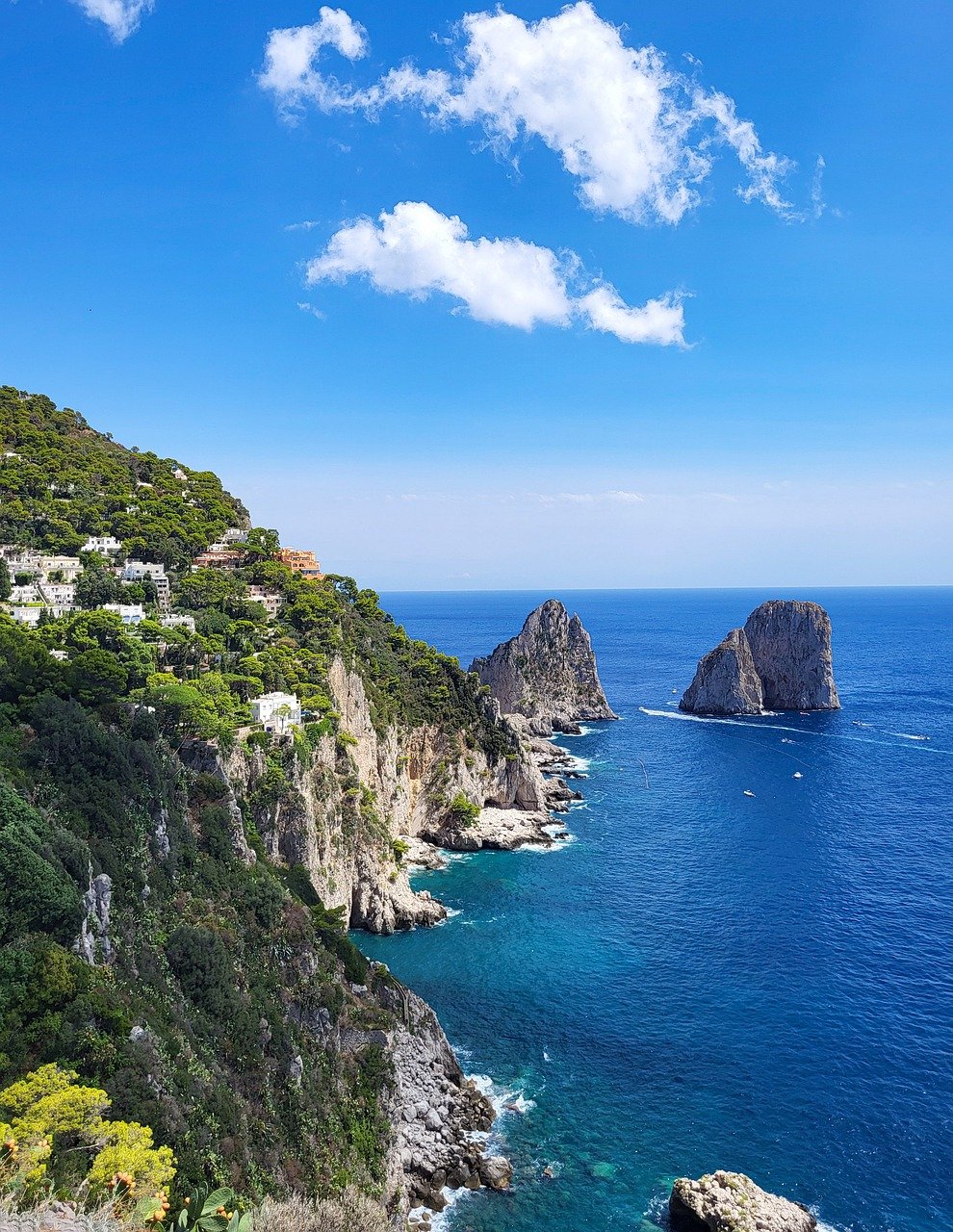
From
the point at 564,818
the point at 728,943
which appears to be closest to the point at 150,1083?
the point at 728,943

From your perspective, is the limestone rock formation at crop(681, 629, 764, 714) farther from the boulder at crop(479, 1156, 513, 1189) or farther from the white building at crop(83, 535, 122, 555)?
the boulder at crop(479, 1156, 513, 1189)

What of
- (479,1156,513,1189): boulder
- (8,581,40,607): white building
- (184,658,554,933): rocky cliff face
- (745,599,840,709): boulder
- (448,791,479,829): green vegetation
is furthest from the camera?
(745,599,840,709): boulder

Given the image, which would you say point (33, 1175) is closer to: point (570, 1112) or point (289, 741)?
point (570, 1112)

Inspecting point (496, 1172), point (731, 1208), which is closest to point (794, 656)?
point (731, 1208)

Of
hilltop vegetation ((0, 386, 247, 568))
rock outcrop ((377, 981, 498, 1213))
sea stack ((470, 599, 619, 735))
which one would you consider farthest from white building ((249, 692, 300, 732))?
sea stack ((470, 599, 619, 735))

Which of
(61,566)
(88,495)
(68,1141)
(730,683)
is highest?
(88,495)

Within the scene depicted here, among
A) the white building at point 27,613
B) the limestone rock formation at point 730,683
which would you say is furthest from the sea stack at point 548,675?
the white building at point 27,613

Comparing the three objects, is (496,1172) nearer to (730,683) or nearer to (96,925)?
(96,925)
